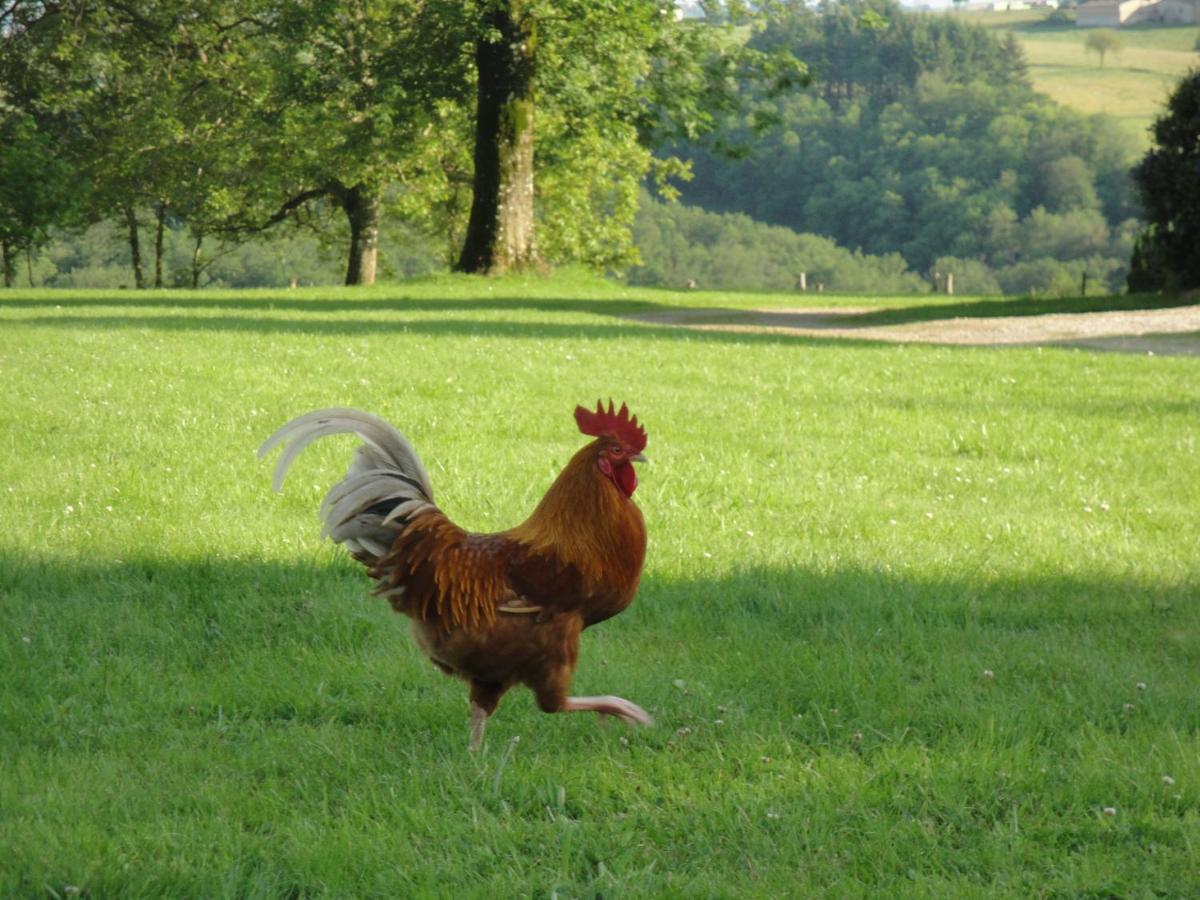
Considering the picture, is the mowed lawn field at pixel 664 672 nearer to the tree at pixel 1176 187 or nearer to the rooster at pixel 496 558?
the rooster at pixel 496 558

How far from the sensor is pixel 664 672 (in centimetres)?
541

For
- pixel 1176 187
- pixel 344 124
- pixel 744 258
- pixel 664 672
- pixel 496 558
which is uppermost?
pixel 344 124

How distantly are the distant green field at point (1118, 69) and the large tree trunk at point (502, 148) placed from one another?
A: 119 metres

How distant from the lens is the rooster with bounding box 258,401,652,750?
428cm

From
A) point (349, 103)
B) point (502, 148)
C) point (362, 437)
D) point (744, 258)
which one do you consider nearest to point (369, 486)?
point (362, 437)

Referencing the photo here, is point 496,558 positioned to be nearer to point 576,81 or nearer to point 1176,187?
point 1176,187

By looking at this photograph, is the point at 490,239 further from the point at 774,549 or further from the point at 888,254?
the point at 888,254

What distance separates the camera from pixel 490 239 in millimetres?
30969

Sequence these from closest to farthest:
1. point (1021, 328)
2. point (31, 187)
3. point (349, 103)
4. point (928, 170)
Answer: point (1021, 328) → point (349, 103) → point (31, 187) → point (928, 170)

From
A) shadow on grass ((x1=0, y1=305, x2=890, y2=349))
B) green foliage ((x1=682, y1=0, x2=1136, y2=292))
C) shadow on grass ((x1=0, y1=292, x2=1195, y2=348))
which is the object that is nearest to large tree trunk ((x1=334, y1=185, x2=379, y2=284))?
shadow on grass ((x1=0, y1=292, x2=1195, y2=348))

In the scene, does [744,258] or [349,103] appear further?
[744,258]

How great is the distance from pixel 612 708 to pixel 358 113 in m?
35.5

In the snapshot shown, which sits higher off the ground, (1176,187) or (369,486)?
(1176,187)

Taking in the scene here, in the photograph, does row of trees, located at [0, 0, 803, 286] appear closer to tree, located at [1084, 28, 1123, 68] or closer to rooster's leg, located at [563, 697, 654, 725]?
rooster's leg, located at [563, 697, 654, 725]
